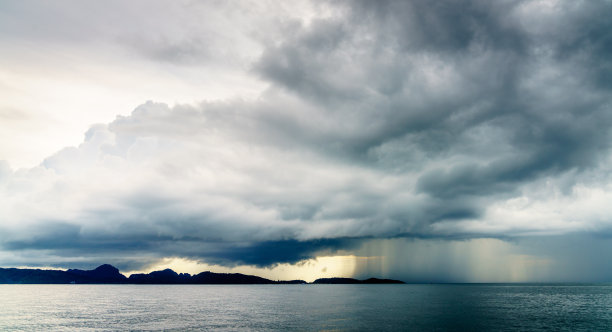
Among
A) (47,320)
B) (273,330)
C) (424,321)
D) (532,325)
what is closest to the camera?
(273,330)

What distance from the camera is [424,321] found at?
355ft

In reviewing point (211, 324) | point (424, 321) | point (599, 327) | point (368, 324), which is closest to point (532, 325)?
point (599, 327)

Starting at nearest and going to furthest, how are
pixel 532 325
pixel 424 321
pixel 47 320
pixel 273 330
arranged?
pixel 273 330 < pixel 532 325 < pixel 424 321 < pixel 47 320

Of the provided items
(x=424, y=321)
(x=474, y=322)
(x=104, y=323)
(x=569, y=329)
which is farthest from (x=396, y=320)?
(x=104, y=323)

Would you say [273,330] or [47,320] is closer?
[273,330]

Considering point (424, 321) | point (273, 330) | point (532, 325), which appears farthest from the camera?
point (424, 321)

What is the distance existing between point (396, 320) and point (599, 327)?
5350cm

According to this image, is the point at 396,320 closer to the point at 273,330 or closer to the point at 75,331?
the point at 273,330

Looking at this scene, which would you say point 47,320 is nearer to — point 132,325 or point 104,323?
point 104,323

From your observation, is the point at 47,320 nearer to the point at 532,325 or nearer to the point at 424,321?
the point at 424,321

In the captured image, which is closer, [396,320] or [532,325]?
[532,325]

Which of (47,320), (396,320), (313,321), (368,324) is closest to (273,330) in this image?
(313,321)

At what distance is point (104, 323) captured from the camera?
109562 mm

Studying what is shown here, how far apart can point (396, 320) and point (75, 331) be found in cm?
9012
